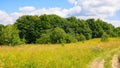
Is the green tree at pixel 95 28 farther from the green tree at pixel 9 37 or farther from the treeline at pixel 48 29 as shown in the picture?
the green tree at pixel 9 37

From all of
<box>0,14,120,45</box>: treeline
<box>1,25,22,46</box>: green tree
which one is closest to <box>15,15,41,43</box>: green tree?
<box>0,14,120,45</box>: treeline

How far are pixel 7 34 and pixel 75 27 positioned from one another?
147ft

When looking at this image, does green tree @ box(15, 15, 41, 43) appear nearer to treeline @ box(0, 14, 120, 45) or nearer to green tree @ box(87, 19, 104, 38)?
treeline @ box(0, 14, 120, 45)

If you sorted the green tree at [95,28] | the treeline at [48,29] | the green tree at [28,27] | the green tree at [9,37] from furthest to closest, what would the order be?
the green tree at [95,28] < the green tree at [28,27] < the treeline at [48,29] < the green tree at [9,37]

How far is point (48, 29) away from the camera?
8612 centimetres

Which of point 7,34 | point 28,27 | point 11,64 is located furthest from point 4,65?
point 28,27

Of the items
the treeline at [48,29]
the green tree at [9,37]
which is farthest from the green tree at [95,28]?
the green tree at [9,37]

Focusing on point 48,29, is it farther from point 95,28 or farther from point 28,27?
point 95,28

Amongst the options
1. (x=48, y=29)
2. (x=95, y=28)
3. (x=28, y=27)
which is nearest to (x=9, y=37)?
(x=48, y=29)

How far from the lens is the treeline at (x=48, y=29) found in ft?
197

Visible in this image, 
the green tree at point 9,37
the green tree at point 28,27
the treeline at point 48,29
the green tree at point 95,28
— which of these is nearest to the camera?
the green tree at point 9,37

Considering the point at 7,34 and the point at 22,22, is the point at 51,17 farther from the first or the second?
the point at 7,34

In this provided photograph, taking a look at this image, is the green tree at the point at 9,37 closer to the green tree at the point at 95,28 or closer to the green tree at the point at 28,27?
the green tree at the point at 28,27

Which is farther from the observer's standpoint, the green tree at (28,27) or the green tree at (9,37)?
the green tree at (28,27)
